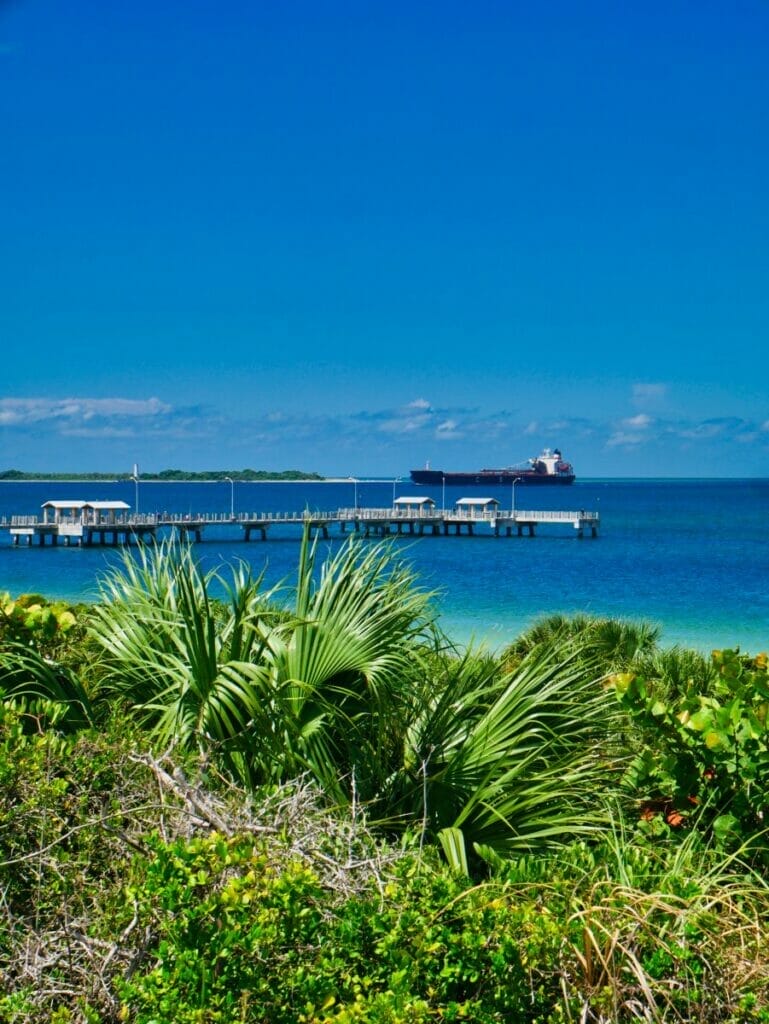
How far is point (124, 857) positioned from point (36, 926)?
0.33 metres

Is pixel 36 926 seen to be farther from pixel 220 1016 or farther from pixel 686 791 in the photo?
pixel 686 791

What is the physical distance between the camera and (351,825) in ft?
10.9

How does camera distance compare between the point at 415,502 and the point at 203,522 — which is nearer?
the point at 203,522

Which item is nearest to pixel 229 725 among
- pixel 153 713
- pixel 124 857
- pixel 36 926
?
pixel 153 713

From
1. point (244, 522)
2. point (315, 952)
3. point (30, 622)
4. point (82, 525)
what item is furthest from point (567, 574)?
point (315, 952)

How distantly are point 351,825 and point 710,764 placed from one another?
1.87 m

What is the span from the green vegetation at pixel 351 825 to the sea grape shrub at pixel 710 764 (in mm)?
13

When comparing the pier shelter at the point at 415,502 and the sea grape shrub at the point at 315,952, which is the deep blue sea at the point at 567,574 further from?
the sea grape shrub at the point at 315,952

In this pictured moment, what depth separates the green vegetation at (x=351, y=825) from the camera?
8.34 feet

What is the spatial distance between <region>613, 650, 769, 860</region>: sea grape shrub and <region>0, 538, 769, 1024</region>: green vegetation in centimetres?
1

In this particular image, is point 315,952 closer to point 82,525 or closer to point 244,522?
point 82,525

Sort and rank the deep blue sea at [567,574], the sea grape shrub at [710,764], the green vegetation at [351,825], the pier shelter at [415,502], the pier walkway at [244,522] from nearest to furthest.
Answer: the green vegetation at [351,825]
the sea grape shrub at [710,764]
the deep blue sea at [567,574]
the pier walkway at [244,522]
the pier shelter at [415,502]

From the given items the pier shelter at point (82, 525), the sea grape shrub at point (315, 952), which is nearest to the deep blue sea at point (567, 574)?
the pier shelter at point (82, 525)

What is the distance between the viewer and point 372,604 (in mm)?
5355
